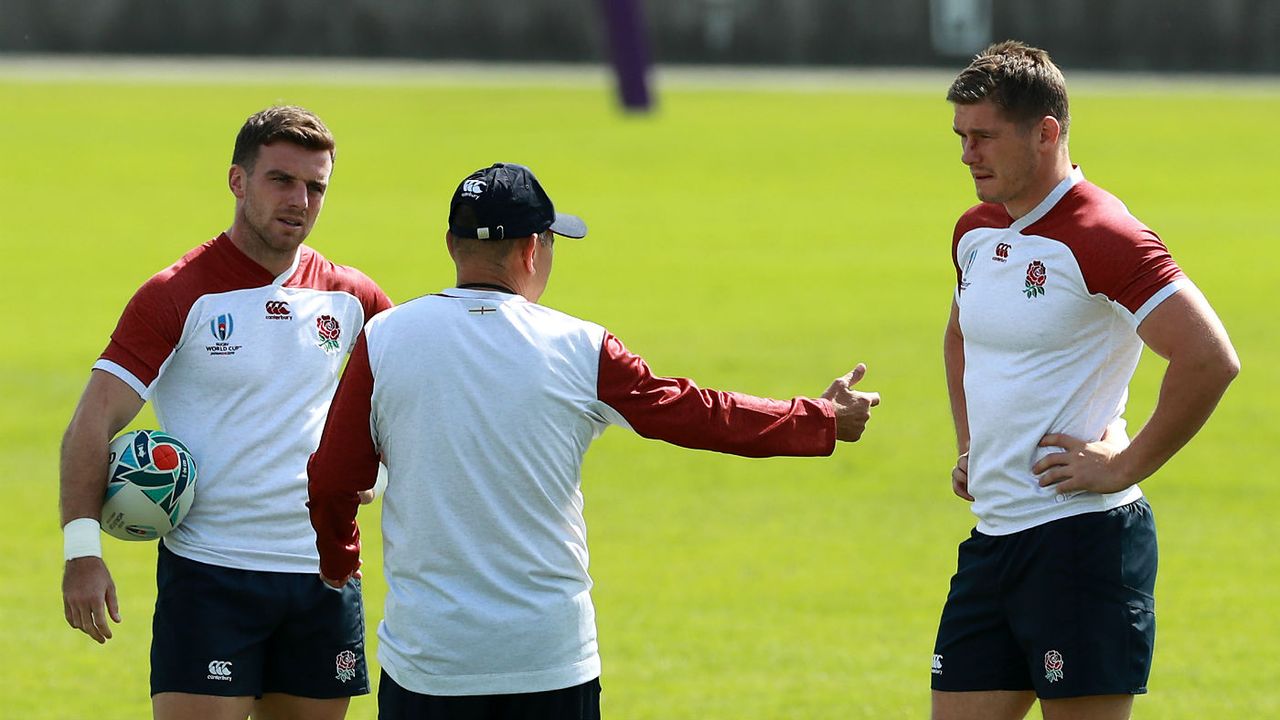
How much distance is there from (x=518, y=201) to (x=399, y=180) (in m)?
27.0

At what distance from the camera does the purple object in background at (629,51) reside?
4212 cm

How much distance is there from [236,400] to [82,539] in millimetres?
629

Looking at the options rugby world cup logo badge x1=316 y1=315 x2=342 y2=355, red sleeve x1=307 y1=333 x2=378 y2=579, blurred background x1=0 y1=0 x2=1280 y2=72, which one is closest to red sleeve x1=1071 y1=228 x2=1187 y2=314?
red sleeve x1=307 y1=333 x2=378 y2=579

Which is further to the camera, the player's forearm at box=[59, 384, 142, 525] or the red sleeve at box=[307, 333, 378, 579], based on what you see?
the player's forearm at box=[59, 384, 142, 525]

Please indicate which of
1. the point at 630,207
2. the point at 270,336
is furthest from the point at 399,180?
the point at 270,336

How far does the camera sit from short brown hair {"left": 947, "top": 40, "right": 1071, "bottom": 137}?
5.27 metres

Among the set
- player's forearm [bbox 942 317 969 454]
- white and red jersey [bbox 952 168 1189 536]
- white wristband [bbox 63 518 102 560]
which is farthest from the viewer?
player's forearm [bbox 942 317 969 454]

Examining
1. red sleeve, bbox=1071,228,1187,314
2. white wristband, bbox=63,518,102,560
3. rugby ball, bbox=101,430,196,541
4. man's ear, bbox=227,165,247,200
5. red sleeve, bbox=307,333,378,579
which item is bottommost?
white wristband, bbox=63,518,102,560

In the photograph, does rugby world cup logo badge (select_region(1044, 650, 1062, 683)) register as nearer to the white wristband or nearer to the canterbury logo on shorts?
the canterbury logo on shorts

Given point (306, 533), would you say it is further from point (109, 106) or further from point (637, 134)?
point (109, 106)

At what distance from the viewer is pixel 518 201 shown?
186 inches

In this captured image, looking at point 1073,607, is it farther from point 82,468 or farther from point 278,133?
point 82,468

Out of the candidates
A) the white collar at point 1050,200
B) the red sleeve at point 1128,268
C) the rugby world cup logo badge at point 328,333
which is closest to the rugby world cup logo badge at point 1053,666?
the red sleeve at point 1128,268

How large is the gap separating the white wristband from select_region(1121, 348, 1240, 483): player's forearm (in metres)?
3.05
